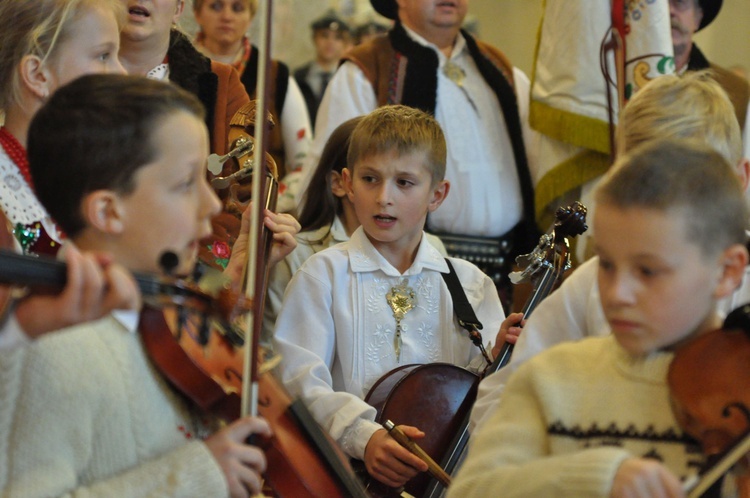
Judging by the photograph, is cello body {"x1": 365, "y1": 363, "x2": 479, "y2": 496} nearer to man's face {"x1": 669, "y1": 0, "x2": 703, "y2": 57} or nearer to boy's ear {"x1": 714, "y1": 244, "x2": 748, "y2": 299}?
boy's ear {"x1": 714, "y1": 244, "x2": 748, "y2": 299}

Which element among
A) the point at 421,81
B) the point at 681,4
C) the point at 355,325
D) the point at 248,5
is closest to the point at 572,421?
the point at 355,325

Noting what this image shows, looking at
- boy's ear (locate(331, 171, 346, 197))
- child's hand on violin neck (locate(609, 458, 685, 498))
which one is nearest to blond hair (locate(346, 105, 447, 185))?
boy's ear (locate(331, 171, 346, 197))

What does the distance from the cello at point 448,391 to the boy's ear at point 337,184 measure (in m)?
0.63

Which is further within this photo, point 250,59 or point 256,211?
point 250,59

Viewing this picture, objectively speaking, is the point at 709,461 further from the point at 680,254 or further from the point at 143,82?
the point at 143,82

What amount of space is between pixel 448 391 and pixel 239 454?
2.59ft

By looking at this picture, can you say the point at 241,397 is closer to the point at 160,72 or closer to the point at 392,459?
the point at 392,459

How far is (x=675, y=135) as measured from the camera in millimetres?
1763

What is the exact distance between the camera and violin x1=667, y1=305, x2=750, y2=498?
4.20 ft

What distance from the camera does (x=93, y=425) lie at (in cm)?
144

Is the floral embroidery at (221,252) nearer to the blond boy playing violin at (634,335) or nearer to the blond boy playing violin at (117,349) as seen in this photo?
the blond boy playing violin at (117,349)

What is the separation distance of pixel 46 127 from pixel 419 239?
3.70ft

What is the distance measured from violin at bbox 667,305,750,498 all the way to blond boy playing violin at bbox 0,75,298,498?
54 cm

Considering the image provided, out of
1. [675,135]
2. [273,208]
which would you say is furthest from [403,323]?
[675,135]
